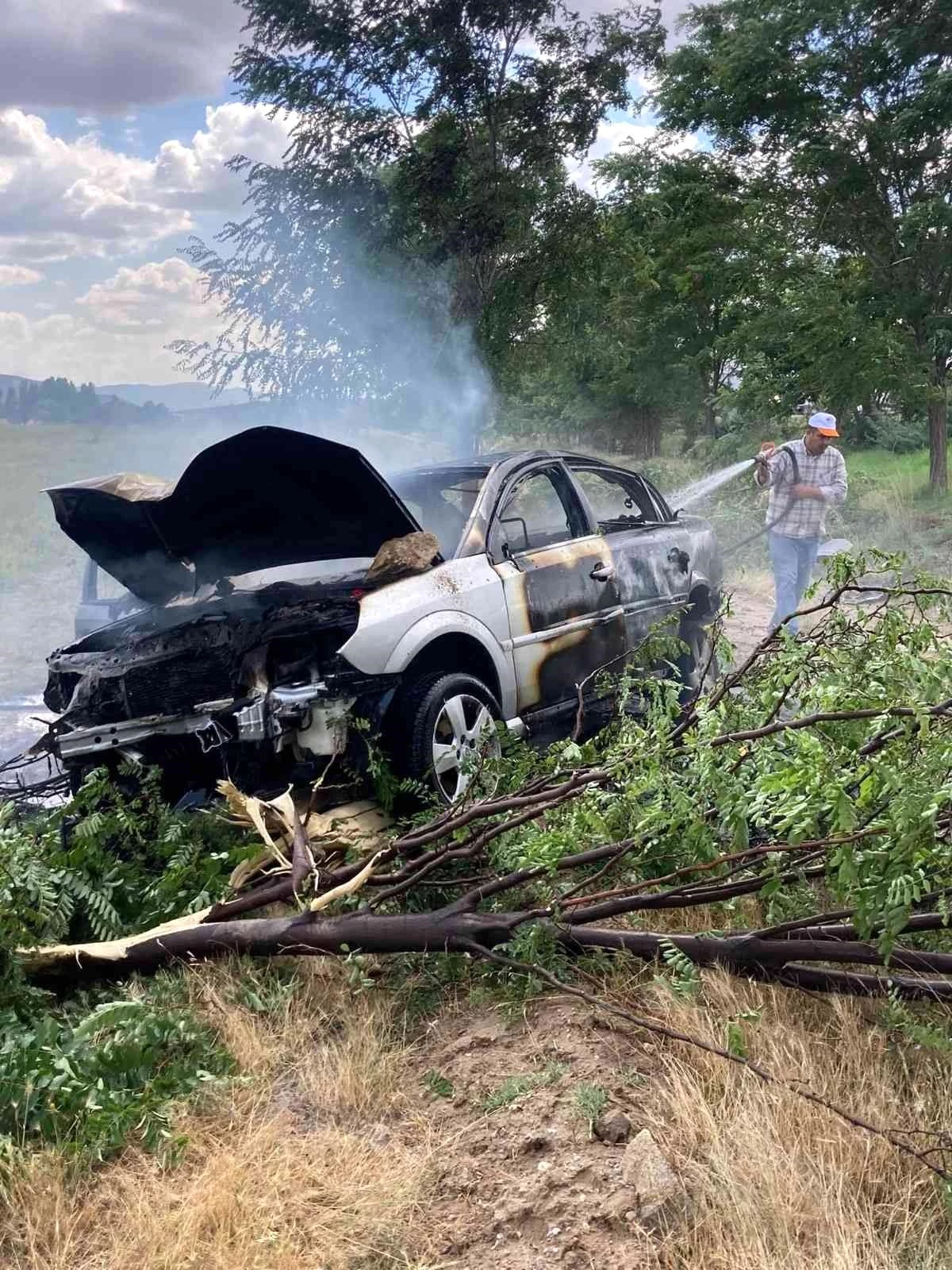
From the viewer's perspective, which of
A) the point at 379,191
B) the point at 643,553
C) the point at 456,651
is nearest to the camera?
the point at 456,651

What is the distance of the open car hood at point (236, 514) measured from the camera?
438cm

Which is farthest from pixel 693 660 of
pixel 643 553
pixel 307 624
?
pixel 307 624

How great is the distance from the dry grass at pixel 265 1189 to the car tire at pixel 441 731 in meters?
1.61

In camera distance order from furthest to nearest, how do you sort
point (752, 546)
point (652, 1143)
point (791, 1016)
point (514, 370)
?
point (752, 546), point (514, 370), point (791, 1016), point (652, 1143)

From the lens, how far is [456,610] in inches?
195

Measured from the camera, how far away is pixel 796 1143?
2.54m

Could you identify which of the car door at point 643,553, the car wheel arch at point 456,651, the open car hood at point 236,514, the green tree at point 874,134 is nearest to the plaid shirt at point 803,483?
the car door at point 643,553

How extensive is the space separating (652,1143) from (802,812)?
898 millimetres

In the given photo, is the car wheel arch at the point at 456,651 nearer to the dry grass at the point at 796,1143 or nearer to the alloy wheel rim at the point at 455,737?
the alloy wheel rim at the point at 455,737

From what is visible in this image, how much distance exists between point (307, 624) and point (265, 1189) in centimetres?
244

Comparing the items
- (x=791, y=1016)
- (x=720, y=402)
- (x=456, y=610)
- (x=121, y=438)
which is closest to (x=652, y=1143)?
(x=791, y=1016)

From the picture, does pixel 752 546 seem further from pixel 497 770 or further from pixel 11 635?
pixel 497 770

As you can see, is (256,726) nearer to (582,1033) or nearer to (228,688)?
(228,688)

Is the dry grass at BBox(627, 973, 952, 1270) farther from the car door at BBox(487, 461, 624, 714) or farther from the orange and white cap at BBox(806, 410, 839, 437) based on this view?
the orange and white cap at BBox(806, 410, 839, 437)
